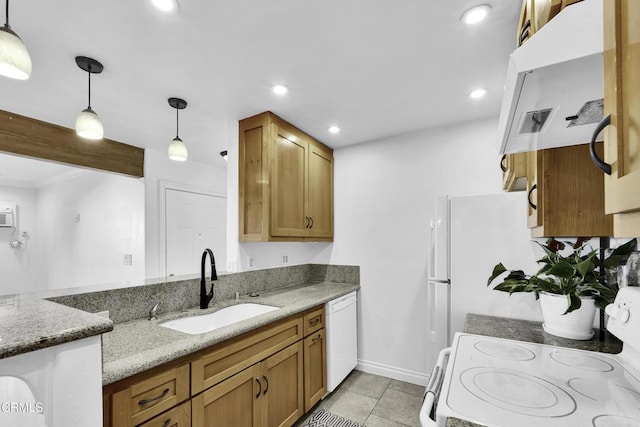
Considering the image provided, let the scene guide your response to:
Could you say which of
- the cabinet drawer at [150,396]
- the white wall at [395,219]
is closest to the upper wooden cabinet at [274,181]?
the white wall at [395,219]

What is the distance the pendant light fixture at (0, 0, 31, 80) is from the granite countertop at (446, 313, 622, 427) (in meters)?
2.30

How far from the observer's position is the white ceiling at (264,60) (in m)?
1.24

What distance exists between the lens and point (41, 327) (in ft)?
2.57

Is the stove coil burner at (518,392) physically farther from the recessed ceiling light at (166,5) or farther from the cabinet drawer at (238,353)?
the recessed ceiling light at (166,5)

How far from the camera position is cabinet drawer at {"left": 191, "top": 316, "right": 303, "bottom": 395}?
132 cm

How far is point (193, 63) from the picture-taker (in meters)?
1.60

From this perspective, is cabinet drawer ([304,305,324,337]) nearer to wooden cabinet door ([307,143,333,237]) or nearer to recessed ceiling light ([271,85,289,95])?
wooden cabinet door ([307,143,333,237])

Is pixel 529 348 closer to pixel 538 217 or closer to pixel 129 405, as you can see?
pixel 538 217

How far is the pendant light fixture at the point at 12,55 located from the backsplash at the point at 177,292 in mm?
984

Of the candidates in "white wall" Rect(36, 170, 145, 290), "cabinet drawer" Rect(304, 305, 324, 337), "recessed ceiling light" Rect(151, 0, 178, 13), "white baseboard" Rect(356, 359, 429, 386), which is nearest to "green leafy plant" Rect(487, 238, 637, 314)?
"cabinet drawer" Rect(304, 305, 324, 337)

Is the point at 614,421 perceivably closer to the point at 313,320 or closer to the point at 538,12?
the point at 538,12

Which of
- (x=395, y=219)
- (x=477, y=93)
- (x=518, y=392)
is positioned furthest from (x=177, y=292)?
(x=477, y=93)

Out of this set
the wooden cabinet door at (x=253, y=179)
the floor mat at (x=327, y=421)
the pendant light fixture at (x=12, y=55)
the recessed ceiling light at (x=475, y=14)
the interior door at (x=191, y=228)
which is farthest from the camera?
the interior door at (x=191, y=228)

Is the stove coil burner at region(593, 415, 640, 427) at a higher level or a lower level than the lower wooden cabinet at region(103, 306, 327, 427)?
higher
